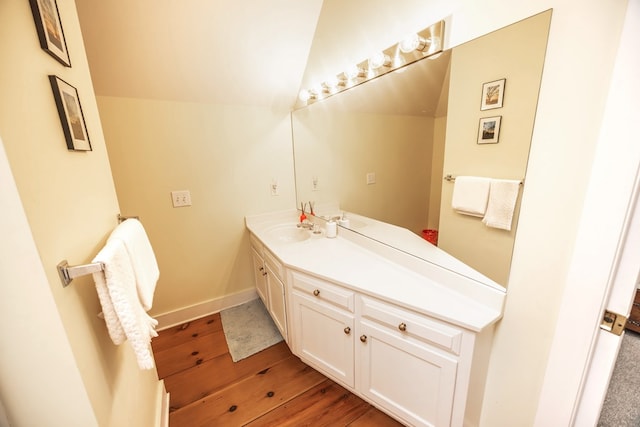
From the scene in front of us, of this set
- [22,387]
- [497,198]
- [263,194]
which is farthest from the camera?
[263,194]

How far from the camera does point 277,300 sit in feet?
5.89

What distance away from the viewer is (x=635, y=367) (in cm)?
157

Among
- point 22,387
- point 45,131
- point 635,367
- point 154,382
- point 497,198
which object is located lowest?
point 635,367

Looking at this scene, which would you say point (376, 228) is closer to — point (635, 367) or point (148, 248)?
point (148, 248)

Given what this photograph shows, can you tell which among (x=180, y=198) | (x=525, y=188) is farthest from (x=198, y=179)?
(x=525, y=188)

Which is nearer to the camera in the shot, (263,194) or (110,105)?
(110,105)

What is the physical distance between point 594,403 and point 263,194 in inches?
88.2

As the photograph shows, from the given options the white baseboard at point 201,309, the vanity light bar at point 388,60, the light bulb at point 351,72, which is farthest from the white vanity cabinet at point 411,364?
the white baseboard at point 201,309

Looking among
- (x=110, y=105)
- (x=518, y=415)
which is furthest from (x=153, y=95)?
(x=518, y=415)

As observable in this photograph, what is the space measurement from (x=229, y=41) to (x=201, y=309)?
2184 millimetres

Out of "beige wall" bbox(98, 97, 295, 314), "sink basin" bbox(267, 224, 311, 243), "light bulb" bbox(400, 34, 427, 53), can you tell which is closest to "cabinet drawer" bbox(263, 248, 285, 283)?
Result: "sink basin" bbox(267, 224, 311, 243)

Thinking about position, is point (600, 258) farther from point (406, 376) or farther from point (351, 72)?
point (351, 72)

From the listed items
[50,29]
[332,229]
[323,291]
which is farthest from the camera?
[332,229]

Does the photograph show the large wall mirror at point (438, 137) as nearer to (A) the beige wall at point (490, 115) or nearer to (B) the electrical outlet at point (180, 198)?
(A) the beige wall at point (490, 115)
